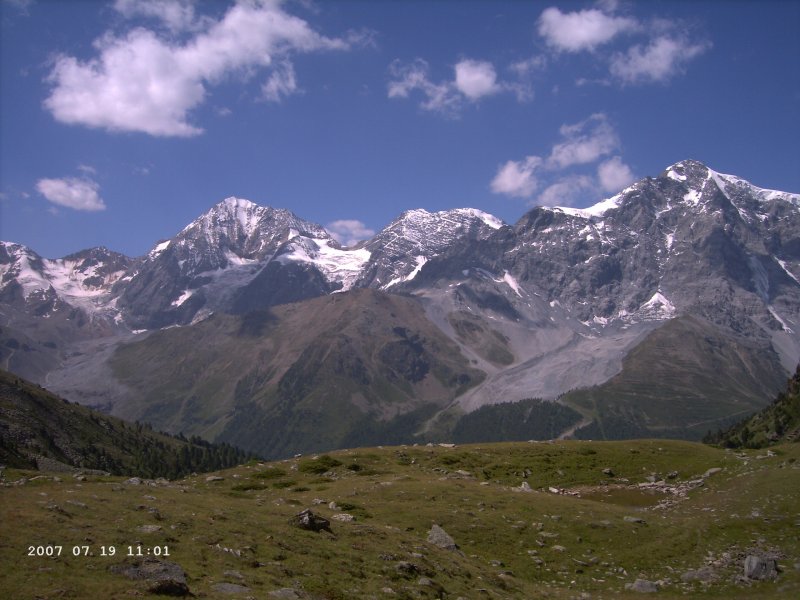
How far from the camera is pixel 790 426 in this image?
134875mm

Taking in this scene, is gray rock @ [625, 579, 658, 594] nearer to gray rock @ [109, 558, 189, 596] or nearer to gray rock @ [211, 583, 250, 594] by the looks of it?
gray rock @ [211, 583, 250, 594]

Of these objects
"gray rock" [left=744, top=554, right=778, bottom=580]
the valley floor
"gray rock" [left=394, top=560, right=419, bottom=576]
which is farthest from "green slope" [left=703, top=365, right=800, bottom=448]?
"gray rock" [left=394, top=560, right=419, bottom=576]

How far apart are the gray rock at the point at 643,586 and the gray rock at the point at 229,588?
21131 millimetres

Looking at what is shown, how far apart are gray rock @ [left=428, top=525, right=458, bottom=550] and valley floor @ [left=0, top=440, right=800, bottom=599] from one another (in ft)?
0.45

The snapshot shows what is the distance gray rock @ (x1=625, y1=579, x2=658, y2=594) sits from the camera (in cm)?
3407

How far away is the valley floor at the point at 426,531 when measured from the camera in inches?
995

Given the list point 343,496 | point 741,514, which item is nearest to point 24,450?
point 343,496

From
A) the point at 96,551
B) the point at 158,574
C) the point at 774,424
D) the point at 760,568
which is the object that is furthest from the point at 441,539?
the point at 774,424

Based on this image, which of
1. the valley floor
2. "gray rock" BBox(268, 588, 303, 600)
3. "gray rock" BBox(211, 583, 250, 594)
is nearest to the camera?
"gray rock" BBox(211, 583, 250, 594)

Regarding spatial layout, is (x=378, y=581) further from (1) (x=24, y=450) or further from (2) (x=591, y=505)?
(1) (x=24, y=450)

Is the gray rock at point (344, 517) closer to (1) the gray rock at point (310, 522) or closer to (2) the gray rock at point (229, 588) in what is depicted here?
(1) the gray rock at point (310, 522)

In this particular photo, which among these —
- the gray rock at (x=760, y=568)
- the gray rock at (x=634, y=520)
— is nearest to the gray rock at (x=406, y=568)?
the gray rock at (x=760, y=568)

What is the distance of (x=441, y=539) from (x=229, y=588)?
641 inches

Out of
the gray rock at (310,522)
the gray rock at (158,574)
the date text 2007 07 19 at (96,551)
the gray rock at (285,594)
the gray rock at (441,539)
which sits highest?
the date text 2007 07 19 at (96,551)
